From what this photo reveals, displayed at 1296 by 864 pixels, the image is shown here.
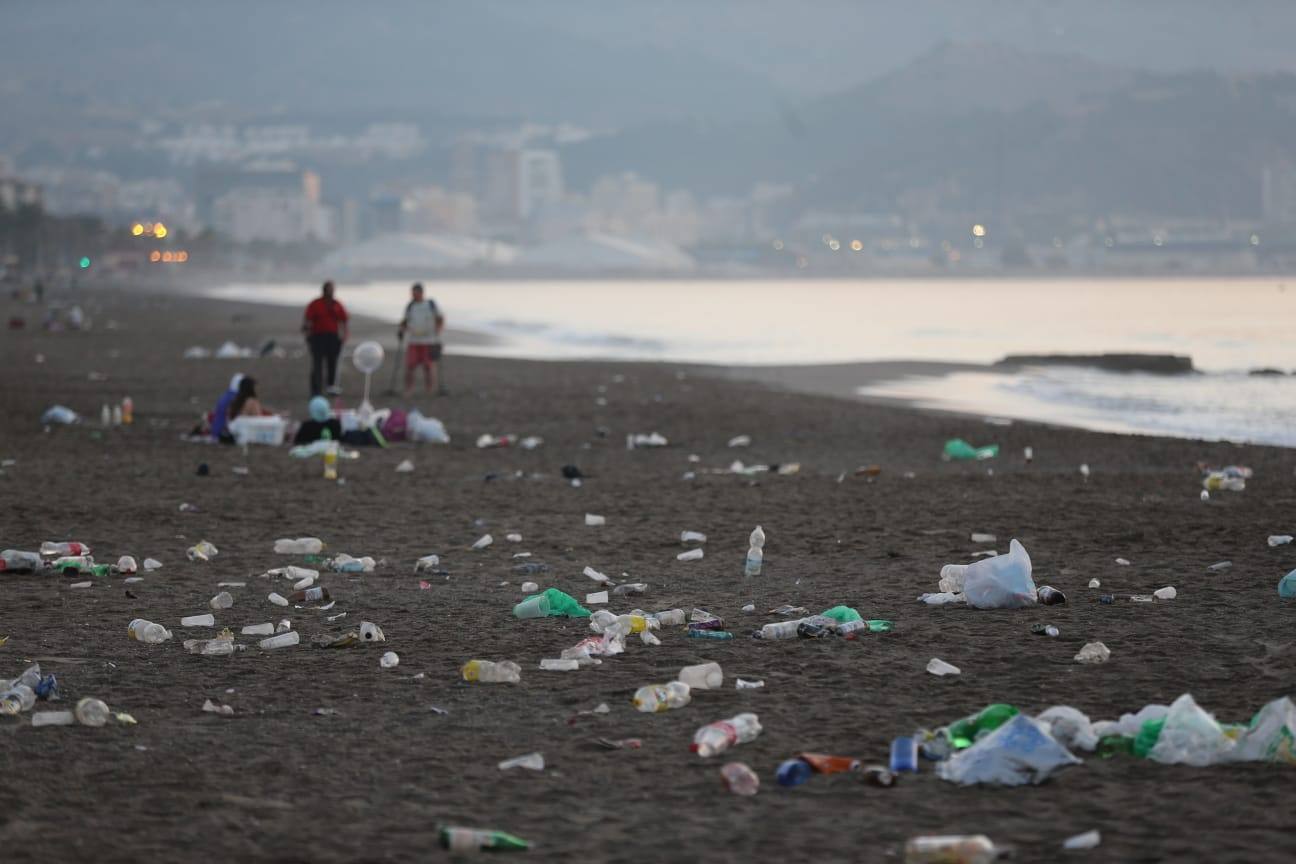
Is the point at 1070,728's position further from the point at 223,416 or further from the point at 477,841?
the point at 223,416

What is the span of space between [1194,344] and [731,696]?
169 ft

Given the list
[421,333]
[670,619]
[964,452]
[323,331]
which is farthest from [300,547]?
[421,333]

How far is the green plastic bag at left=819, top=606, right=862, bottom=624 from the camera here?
28.6 ft

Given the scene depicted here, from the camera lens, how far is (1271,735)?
6.08 m

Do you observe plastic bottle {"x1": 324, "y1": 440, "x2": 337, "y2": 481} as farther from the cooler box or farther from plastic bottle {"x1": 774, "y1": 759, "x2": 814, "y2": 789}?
plastic bottle {"x1": 774, "y1": 759, "x2": 814, "y2": 789}

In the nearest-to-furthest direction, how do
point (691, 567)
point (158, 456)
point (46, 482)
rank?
point (691, 567) < point (46, 482) < point (158, 456)

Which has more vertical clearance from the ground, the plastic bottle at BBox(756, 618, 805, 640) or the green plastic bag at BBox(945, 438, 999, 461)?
the green plastic bag at BBox(945, 438, 999, 461)

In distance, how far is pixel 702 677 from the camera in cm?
748

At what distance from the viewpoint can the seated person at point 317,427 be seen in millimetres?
17953

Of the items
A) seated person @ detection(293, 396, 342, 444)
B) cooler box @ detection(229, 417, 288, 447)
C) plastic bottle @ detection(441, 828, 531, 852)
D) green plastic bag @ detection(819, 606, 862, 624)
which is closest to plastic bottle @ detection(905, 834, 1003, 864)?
plastic bottle @ detection(441, 828, 531, 852)

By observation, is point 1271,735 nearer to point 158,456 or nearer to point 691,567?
point 691,567

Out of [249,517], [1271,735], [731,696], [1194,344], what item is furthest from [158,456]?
[1194,344]

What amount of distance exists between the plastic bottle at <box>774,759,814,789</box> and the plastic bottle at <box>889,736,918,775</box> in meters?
0.29

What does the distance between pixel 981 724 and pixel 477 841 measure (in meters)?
2.00
